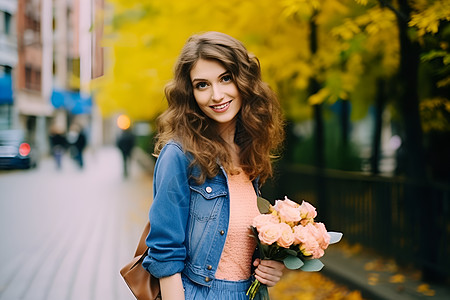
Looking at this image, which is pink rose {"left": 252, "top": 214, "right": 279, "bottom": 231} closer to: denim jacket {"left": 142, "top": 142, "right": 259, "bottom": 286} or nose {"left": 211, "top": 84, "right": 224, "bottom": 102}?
denim jacket {"left": 142, "top": 142, "right": 259, "bottom": 286}

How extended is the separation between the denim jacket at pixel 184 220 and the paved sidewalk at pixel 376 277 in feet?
12.2

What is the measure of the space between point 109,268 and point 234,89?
5.36 meters

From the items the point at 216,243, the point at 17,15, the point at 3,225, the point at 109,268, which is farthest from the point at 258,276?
the point at 17,15

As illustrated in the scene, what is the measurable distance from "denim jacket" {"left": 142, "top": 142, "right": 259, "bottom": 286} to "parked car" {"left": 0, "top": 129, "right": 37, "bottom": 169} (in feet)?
69.7

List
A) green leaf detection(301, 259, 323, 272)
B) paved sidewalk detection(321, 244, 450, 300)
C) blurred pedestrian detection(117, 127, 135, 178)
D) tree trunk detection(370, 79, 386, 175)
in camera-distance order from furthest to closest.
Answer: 1. blurred pedestrian detection(117, 127, 135, 178)
2. tree trunk detection(370, 79, 386, 175)
3. paved sidewalk detection(321, 244, 450, 300)
4. green leaf detection(301, 259, 323, 272)

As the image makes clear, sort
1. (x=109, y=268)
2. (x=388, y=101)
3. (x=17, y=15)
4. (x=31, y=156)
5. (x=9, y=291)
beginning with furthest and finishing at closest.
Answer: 1. (x=17, y=15)
2. (x=31, y=156)
3. (x=388, y=101)
4. (x=109, y=268)
5. (x=9, y=291)

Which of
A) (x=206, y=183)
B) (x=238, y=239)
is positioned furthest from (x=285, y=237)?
(x=206, y=183)

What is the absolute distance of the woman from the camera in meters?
2.02

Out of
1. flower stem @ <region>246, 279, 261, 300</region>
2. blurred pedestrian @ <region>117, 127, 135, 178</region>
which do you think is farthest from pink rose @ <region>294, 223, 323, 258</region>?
blurred pedestrian @ <region>117, 127, 135, 178</region>

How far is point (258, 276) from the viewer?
6.98 feet

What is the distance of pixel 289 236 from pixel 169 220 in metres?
0.46

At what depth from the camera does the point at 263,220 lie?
2043mm

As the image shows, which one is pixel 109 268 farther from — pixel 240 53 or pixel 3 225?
Answer: pixel 240 53

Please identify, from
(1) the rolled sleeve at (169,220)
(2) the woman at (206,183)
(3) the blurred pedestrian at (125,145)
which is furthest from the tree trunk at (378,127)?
(3) the blurred pedestrian at (125,145)
